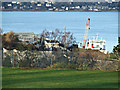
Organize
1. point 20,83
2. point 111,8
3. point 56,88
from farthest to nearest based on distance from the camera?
1. point 111,8
2. point 20,83
3. point 56,88

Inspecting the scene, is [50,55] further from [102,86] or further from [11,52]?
[102,86]

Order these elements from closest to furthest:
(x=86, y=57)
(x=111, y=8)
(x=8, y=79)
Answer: (x=8, y=79)
(x=86, y=57)
(x=111, y=8)

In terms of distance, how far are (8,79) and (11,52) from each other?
13.7 feet

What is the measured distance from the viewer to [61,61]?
10867 mm

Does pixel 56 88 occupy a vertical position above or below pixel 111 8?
below

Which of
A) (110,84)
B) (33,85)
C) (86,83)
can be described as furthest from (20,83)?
(110,84)

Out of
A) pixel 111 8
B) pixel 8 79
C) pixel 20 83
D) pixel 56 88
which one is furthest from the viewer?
pixel 111 8

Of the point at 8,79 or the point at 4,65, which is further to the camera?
the point at 4,65

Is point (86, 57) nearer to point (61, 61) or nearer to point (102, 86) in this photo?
point (61, 61)

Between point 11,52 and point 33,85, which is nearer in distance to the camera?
point 33,85

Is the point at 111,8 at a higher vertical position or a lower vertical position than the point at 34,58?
higher

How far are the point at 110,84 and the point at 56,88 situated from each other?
1.29m

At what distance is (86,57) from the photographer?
35.3ft

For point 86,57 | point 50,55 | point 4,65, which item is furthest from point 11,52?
point 86,57
